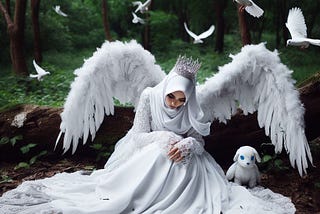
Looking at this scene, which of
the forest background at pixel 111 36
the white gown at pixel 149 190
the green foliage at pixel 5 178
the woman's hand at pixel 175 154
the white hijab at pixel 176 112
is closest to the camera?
the white gown at pixel 149 190

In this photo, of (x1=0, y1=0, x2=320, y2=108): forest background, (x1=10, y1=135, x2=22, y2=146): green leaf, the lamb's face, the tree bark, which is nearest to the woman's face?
the lamb's face

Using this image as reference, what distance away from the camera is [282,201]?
3.21m

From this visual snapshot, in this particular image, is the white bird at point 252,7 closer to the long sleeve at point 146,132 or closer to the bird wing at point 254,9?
the bird wing at point 254,9

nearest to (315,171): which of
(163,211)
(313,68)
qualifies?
(163,211)

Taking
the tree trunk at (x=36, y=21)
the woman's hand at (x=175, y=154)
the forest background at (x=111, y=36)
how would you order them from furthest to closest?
1. the tree trunk at (x=36, y=21)
2. the forest background at (x=111, y=36)
3. the woman's hand at (x=175, y=154)

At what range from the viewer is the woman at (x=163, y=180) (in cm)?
291

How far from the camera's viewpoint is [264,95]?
340 centimetres

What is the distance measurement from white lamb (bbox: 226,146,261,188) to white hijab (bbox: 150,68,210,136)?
434mm

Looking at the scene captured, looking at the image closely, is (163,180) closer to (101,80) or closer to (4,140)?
(101,80)

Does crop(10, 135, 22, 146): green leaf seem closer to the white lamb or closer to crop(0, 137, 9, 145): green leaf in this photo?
crop(0, 137, 9, 145): green leaf

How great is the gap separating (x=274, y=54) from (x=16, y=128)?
2938 millimetres

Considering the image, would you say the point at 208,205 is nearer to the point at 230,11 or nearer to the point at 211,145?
the point at 211,145

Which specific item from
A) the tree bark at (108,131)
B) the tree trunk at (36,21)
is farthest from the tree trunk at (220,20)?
the tree bark at (108,131)

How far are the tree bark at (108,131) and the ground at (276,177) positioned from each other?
173 millimetres
